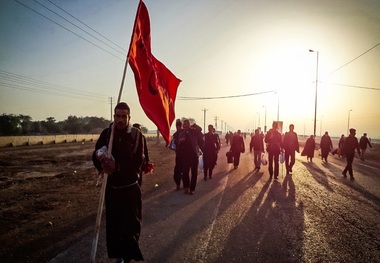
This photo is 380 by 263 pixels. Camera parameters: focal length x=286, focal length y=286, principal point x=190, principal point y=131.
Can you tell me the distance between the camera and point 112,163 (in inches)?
133

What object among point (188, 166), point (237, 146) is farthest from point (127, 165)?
point (237, 146)

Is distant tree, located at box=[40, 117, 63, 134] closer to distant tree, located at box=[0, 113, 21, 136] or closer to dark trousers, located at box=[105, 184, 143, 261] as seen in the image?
distant tree, located at box=[0, 113, 21, 136]

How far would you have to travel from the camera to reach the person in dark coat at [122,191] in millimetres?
3680

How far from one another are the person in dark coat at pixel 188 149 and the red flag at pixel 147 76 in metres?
4.33

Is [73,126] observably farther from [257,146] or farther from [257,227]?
[257,227]

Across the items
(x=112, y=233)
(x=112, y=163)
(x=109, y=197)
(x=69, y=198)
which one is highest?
(x=112, y=163)

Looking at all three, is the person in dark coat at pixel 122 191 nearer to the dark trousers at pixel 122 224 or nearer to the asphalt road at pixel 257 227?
the dark trousers at pixel 122 224

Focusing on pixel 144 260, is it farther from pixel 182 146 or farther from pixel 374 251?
pixel 182 146

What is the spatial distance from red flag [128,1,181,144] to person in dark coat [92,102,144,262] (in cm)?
46

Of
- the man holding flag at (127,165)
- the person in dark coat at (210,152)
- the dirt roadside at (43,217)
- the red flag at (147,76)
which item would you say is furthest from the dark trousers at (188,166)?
the man holding flag at (127,165)

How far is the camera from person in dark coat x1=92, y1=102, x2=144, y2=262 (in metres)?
3.68

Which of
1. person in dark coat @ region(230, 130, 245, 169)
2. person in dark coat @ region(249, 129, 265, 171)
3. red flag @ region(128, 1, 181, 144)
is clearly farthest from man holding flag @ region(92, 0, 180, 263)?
person in dark coat @ region(230, 130, 245, 169)

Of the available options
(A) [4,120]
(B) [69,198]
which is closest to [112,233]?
(B) [69,198]

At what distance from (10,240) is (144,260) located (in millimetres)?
2513
